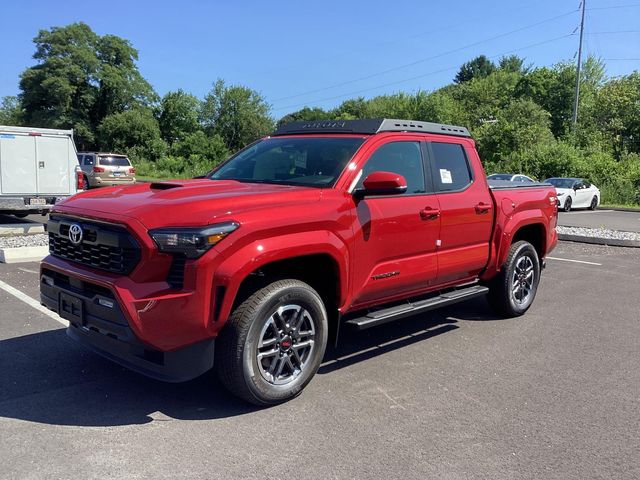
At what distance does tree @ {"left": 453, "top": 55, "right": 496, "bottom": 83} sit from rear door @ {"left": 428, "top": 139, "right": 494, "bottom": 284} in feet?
372

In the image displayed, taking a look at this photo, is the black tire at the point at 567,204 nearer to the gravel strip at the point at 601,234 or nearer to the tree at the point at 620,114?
the gravel strip at the point at 601,234

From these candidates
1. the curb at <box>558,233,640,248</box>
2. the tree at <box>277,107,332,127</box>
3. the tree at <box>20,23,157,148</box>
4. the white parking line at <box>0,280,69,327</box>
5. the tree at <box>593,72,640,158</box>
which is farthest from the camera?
the tree at <box>277,107,332,127</box>

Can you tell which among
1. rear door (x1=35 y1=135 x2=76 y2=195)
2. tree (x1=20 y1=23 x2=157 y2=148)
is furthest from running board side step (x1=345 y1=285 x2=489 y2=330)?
tree (x1=20 y1=23 x2=157 y2=148)

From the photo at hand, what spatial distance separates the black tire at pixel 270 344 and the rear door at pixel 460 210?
5.54 feet

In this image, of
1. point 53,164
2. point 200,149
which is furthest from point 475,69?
Result: point 53,164

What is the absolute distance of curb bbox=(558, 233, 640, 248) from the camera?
41.4 ft

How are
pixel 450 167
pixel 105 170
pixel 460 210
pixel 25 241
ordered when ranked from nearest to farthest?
pixel 460 210 < pixel 450 167 < pixel 25 241 < pixel 105 170

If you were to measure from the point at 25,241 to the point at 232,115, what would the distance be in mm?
63337

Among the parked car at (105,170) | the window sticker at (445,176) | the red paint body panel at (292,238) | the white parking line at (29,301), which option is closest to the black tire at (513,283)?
the red paint body panel at (292,238)

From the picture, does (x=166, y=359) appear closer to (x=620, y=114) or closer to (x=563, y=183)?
(x=563, y=183)

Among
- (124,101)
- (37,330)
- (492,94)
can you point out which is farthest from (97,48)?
(37,330)

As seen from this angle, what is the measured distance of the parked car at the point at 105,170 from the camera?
24.4 metres

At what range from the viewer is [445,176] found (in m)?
5.40

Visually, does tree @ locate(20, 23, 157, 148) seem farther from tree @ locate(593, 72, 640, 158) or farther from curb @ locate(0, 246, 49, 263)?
curb @ locate(0, 246, 49, 263)
